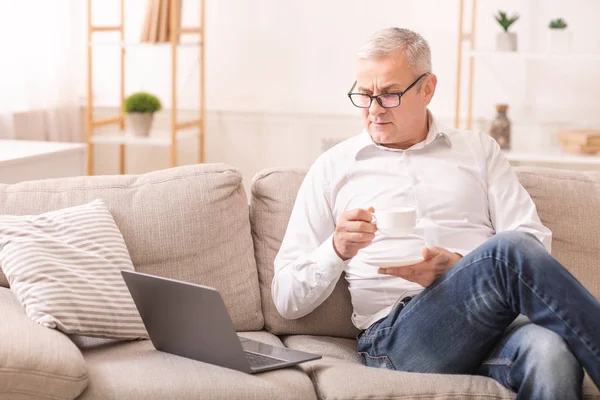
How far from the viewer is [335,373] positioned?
1780 mm

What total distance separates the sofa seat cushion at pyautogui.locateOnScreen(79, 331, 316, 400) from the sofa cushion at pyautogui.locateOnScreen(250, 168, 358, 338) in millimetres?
346

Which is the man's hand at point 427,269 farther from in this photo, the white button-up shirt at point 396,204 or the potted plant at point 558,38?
the potted plant at point 558,38

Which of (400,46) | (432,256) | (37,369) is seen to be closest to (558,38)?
(400,46)

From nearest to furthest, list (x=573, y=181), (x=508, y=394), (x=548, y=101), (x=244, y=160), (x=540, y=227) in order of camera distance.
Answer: (x=508, y=394), (x=540, y=227), (x=573, y=181), (x=548, y=101), (x=244, y=160)

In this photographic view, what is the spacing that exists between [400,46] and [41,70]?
239 cm

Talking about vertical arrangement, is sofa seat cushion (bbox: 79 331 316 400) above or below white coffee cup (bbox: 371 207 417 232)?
below

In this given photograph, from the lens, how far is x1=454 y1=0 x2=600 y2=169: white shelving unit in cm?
368

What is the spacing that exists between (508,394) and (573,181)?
76cm

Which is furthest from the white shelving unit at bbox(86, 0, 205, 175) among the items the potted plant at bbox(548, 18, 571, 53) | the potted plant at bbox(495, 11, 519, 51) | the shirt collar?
the shirt collar

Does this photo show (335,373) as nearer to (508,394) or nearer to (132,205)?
(508,394)

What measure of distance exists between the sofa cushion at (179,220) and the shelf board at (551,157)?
1857mm

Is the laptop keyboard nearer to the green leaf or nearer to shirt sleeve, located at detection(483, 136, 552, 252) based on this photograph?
shirt sleeve, located at detection(483, 136, 552, 252)

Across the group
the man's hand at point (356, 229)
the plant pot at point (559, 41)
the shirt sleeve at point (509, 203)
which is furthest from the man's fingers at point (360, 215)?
the plant pot at point (559, 41)

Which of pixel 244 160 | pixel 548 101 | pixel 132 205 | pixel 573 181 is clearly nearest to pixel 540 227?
pixel 573 181
